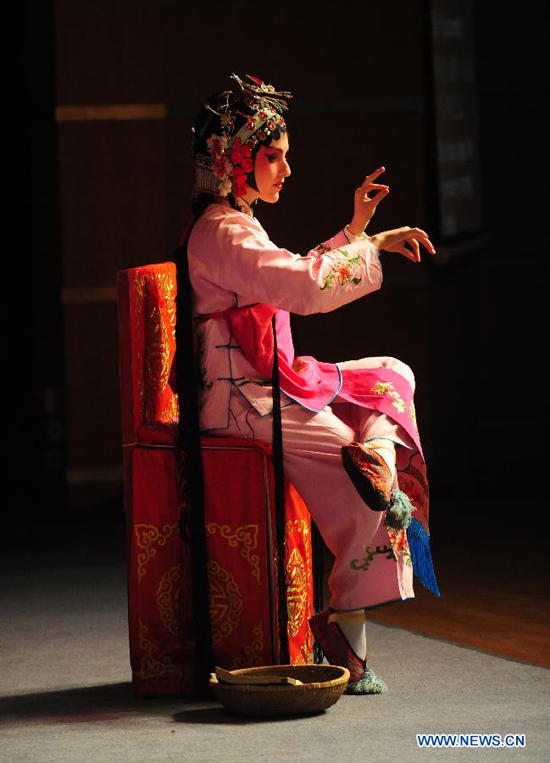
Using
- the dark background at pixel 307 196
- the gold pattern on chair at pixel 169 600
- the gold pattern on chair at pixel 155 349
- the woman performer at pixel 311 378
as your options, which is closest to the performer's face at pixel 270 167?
the woman performer at pixel 311 378

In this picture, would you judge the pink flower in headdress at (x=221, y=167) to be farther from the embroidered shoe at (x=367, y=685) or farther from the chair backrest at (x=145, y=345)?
the embroidered shoe at (x=367, y=685)

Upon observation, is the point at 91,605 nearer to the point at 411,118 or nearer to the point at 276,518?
the point at 276,518

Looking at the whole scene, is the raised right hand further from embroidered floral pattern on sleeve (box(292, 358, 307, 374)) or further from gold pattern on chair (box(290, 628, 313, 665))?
gold pattern on chair (box(290, 628, 313, 665))

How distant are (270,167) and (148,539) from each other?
2.46 feet

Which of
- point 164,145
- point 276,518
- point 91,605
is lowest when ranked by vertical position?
point 91,605

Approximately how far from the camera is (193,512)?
8.98 feet

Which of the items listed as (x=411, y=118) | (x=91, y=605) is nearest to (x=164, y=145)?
(x=411, y=118)

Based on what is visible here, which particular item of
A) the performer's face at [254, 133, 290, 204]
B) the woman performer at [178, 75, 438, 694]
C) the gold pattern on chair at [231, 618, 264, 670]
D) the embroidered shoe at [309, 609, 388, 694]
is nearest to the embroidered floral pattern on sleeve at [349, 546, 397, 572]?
the woman performer at [178, 75, 438, 694]

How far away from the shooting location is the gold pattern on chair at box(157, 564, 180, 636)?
2785 mm

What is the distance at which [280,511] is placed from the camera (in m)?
2.72

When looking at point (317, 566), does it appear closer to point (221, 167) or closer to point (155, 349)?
point (155, 349)

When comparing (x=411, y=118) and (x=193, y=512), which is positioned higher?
(x=411, y=118)

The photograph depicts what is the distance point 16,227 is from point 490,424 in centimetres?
204

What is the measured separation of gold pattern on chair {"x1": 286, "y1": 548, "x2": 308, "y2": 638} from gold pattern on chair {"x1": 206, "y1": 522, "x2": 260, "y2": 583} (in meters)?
0.07
